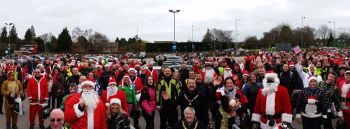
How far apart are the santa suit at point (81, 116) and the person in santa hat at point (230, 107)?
9.48 ft

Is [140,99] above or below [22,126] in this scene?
above

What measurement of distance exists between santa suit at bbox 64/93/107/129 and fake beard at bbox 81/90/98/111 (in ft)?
0.17

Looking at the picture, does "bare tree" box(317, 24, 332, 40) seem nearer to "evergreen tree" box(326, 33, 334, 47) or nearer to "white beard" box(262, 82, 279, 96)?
"evergreen tree" box(326, 33, 334, 47)

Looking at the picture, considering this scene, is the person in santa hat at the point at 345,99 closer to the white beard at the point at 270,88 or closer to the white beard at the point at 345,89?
the white beard at the point at 345,89

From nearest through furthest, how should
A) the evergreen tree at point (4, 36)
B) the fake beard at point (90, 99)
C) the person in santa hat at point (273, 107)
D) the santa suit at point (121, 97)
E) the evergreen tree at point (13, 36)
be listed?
the fake beard at point (90, 99) < the person in santa hat at point (273, 107) < the santa suit at point (121, 97) < the evergreen tree at point (4, 36) < the evergreen tree at point (13, 36)

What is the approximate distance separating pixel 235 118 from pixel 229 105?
27cm

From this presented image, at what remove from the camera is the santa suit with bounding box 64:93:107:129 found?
641cm

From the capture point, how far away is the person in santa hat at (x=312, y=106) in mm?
8586

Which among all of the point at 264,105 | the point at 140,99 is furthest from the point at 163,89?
the point at 264,105

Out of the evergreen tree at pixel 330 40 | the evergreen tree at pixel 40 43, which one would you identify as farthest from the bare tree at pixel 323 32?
the evergreen tree at pixel 40 43

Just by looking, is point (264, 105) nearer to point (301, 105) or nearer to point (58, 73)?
point (301, 105)

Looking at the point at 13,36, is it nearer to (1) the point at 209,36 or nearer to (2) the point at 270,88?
(1) the point at 209,36

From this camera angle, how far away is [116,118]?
7.16 metres

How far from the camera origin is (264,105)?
8031mm
